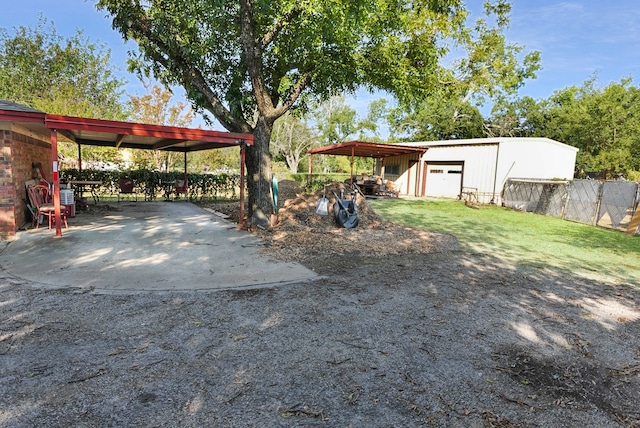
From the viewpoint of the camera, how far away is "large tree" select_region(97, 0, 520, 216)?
7.67 meters

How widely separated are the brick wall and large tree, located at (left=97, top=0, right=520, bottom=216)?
12.1 feet

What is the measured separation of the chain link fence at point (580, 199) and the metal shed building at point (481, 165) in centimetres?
91

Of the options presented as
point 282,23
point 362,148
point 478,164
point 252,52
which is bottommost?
point 478,164

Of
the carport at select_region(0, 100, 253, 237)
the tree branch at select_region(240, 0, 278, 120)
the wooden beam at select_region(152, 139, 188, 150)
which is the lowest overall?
the carport at select_region(0, 100, 253, 237)

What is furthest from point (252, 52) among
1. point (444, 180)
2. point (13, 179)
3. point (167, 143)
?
point (444, 180)

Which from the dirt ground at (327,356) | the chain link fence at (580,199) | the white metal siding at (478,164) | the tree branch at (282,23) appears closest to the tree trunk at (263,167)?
the tree branch at (282,23)

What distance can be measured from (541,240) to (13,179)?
12071mm

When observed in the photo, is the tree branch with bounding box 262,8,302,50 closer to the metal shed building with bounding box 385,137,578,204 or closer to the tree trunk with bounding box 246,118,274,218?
the tree trunk with bounding box 246,118,274,218

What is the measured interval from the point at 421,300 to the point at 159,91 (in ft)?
73.6

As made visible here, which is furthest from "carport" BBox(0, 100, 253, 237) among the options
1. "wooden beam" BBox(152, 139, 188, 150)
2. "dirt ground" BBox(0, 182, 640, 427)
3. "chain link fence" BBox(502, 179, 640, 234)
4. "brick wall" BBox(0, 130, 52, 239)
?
"chain link fence" BBox(502, 179, 640, 234)

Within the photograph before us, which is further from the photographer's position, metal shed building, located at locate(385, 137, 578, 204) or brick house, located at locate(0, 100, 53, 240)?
metal shed building, located at locate(385, 137, 578, 204)

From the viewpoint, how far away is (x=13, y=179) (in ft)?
22.9

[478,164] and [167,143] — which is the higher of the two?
[478,164]

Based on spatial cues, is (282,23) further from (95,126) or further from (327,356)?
(327,356)
